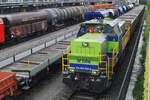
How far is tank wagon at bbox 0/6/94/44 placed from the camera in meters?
28.5

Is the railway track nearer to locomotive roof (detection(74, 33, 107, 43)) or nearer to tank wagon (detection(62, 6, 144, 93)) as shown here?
tank wagon (detection(62, 6, 144, 93))

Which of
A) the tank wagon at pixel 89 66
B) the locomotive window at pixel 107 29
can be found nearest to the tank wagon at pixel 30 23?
the locomotive window at pixel 107 29

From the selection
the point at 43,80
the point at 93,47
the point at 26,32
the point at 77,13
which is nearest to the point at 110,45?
the point at 93,47

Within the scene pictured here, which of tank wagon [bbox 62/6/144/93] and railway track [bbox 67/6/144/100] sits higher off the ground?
tank wagon [bbox 62/6/144/93]

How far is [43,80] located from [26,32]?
50.9 ft

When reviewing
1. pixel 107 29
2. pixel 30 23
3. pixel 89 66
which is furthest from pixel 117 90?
pixel 30 23

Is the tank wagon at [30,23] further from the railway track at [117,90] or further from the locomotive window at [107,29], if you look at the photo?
the locomotive window at [107,29]

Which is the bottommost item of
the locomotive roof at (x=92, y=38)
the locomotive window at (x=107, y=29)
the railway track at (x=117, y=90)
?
the railway track at (x=117, y=90)

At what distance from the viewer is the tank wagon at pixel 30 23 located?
1124 inches

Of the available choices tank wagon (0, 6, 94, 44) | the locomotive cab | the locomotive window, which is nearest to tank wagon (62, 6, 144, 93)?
the locomotive cab

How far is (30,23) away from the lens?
3303 centimetres

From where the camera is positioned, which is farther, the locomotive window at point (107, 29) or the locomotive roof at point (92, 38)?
the locomotive window at point (107, 29)

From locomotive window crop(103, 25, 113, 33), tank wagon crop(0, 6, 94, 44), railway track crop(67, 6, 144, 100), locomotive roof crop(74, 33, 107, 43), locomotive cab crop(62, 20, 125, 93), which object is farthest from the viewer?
tank wagon crop(0, 6, 94, 44)

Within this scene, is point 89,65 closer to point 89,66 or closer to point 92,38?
point 89,66
